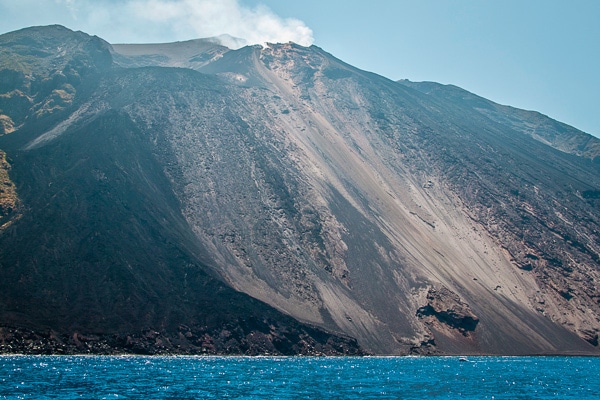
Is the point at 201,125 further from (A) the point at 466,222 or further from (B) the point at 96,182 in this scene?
(A) the point at 466,222

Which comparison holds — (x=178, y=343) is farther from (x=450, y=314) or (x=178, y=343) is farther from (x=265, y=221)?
(x=450, y=314)

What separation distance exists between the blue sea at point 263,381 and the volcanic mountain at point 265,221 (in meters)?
17.6

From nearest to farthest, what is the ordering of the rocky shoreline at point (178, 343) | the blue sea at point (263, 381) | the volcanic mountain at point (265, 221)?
the blue sea at point (263, 381), the rocky shoreline at point (178, 343), the volcanic mountain at point (265, 221)

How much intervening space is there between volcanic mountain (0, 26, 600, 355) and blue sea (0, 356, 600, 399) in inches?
694

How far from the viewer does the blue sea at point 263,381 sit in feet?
113

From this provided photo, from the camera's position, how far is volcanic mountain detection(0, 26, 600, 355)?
75.9 meters

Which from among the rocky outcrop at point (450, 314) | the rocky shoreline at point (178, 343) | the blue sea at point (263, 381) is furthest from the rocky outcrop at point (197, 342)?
the rocky outcrop at point (450, 314)

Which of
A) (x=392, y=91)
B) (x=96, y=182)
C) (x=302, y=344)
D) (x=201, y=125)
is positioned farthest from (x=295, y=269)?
(x=392, y=91)

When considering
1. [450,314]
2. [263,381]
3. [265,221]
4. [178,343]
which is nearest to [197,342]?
[178,343]

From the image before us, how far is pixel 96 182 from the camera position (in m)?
94.4

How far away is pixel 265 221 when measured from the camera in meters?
105

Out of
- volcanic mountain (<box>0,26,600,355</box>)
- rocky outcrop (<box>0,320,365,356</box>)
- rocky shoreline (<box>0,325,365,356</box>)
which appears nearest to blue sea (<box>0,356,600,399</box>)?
rocky shoreline (<box>0,325,365,356</box>)

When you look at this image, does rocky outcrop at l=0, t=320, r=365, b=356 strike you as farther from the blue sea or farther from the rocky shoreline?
the blue sea

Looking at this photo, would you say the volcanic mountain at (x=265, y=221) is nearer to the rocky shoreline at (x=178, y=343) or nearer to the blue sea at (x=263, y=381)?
the rocky shoreline at (x=178, y=343)
